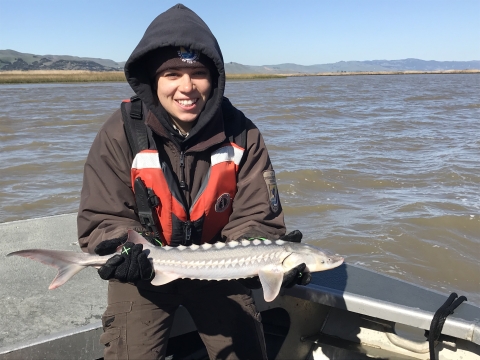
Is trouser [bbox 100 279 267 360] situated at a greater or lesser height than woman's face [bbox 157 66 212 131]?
lesser

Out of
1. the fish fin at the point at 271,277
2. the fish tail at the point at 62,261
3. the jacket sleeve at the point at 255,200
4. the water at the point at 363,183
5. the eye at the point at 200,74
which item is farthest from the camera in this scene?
the water at the point at 363,183

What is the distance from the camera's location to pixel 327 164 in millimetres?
9148

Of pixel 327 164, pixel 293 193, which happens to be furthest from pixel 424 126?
pixel 293 193

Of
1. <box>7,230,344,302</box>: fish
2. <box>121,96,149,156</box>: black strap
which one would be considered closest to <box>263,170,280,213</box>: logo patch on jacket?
<box>7,230,344,302</box>: fish

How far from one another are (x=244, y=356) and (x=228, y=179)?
95cm

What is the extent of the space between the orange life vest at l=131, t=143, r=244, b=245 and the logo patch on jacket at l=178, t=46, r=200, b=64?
1.66 feet

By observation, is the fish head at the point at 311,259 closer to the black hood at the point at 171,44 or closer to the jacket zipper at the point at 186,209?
the jacket zipper at the point at 186,209

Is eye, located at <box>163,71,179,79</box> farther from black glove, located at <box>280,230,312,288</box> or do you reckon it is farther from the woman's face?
black glove, located at <box>280,230,312,288</box>

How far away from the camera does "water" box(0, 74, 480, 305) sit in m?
5.57

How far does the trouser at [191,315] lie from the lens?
2.49 m

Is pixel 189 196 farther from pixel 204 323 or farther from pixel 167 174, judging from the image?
pixel 204 323

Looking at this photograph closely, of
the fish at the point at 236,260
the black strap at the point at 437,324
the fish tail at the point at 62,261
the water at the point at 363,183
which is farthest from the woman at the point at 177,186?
the water at the point at 363,183

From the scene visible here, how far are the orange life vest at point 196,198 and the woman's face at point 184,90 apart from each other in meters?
0.27

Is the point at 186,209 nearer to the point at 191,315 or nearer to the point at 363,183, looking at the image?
the point at 191,315
